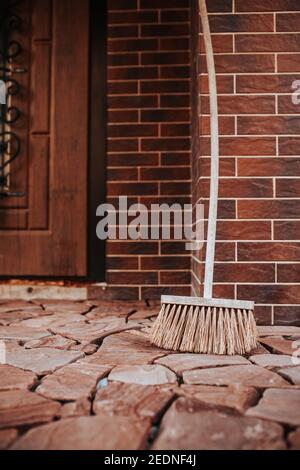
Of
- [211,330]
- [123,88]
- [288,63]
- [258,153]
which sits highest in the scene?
[123,88]

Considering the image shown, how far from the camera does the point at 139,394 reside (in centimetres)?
99

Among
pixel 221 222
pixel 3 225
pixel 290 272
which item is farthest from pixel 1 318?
pixel 290 272

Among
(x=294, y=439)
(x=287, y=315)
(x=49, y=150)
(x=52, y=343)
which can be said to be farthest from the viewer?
(x=49, y=150)

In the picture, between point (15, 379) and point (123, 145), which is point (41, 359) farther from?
point (123, 145)

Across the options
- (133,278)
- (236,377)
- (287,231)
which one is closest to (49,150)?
(133,278)

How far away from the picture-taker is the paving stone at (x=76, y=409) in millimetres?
880

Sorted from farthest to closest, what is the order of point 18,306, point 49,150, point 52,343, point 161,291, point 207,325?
point 49,150 → point 161,291 → point 18,306 → point 52,343 → point 207,325

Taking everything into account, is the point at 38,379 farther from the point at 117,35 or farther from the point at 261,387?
the point at 117,35

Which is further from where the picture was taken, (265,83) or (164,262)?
(164,262)

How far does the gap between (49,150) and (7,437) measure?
6.70 feet

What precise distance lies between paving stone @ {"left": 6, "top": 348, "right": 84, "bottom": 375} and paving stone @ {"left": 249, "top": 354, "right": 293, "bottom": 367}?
0.53m

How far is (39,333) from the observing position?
166 centimetres

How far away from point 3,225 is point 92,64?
111 cm

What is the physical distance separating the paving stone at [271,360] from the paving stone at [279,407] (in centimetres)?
22
